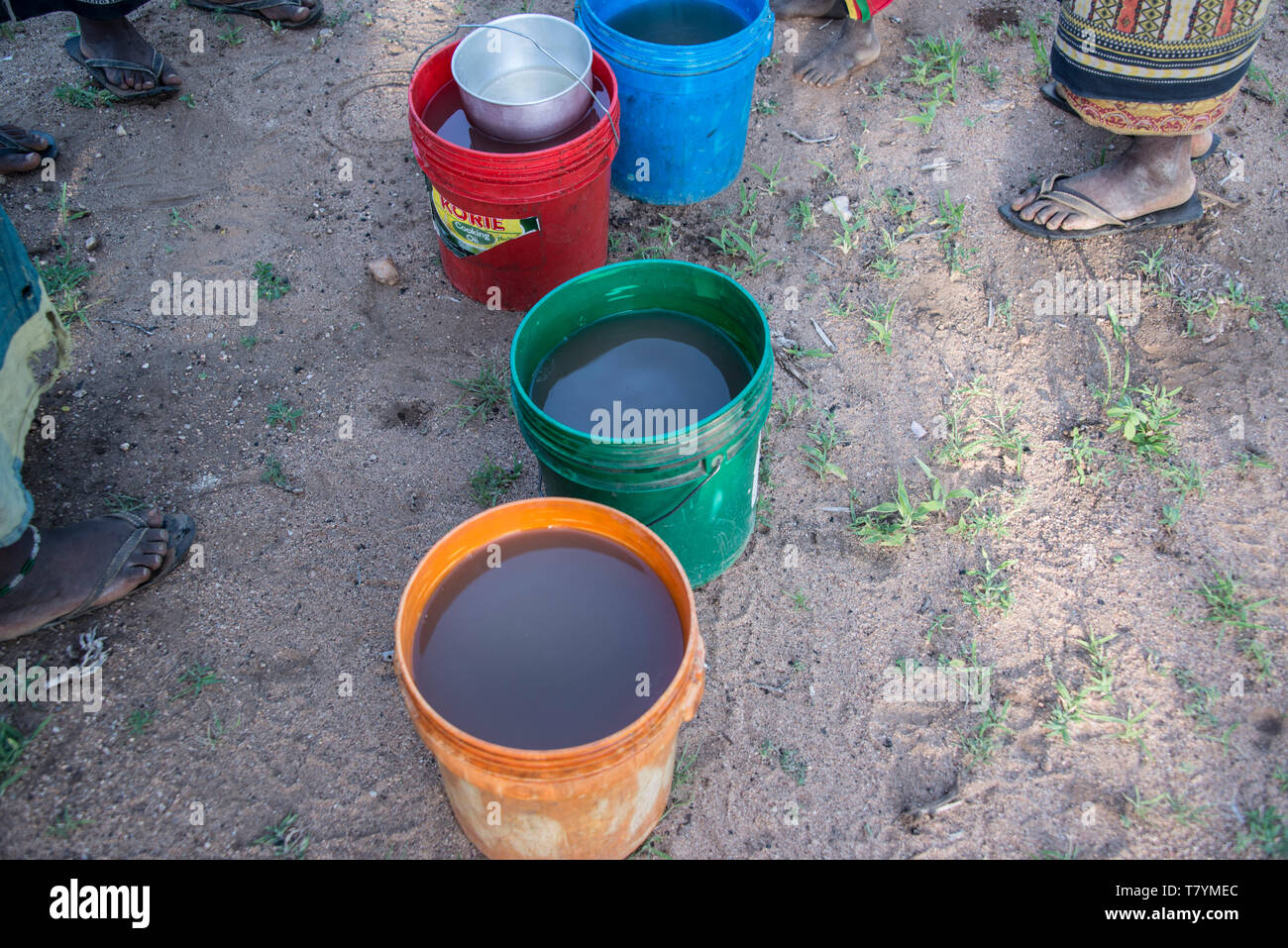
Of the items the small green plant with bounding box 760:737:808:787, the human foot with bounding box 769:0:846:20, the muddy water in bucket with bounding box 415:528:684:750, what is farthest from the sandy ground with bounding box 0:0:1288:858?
the muddy water in bucket with bounding box 415:528:684:750

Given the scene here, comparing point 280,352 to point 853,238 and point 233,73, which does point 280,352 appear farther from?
point 853,238

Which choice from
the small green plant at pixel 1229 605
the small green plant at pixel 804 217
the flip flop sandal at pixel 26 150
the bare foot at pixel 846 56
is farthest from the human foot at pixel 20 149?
the small green plant at pixel 1229 605

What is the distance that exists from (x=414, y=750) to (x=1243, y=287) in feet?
11.1

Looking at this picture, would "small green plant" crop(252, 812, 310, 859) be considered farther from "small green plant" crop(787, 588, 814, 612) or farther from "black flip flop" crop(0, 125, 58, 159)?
"black flip flop" crop(0, 125, 58, 159)

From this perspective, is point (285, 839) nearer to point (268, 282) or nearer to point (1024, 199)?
point (268, 282)

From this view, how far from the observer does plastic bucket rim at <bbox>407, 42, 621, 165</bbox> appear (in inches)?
109

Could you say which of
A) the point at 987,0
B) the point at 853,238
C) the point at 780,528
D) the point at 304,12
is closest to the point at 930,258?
the point at 853,238

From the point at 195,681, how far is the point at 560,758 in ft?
4.58

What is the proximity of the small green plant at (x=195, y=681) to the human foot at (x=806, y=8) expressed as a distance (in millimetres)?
3925

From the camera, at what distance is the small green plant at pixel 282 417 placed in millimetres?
3096

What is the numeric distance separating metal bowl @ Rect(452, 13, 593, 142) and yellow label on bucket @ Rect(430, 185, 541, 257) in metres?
0.28

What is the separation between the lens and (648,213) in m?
3.73

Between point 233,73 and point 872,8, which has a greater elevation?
point 872,8

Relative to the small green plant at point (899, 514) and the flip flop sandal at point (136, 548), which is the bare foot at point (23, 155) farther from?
the small green plant at point (899, 514)
